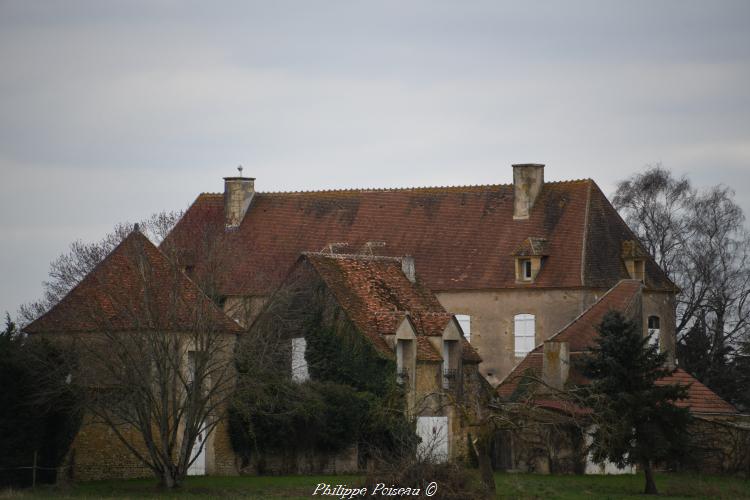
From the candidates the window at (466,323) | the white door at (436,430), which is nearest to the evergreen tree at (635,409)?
the white door at (436,430)

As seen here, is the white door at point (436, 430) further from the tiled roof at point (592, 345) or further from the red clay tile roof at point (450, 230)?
the red clay tile roof at point (450, 230)

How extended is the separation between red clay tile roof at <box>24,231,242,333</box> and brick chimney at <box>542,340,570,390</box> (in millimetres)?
10895

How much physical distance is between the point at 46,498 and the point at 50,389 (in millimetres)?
3549

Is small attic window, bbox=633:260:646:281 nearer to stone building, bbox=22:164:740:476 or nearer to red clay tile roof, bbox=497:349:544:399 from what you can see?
stone building, bbox=22:164:740:476

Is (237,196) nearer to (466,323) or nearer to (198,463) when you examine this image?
(466,323)

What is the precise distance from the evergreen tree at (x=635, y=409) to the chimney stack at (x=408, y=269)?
370 inches

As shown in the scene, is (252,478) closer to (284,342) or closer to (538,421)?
(284,342)

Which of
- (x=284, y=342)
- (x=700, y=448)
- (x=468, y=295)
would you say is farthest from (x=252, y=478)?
(x=468, y=295)

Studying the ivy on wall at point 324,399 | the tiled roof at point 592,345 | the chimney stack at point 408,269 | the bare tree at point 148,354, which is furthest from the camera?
the chimney stack at point 408,269

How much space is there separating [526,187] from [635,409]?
65.2 ft

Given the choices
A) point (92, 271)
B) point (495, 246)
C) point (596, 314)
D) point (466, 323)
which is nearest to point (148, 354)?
point (92, 271)

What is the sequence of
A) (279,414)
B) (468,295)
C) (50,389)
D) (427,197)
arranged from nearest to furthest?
(50,389), (279,414), (468,295), (427,197)

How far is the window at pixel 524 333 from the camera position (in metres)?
50.8

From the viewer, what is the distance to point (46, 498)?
97.2 feet
